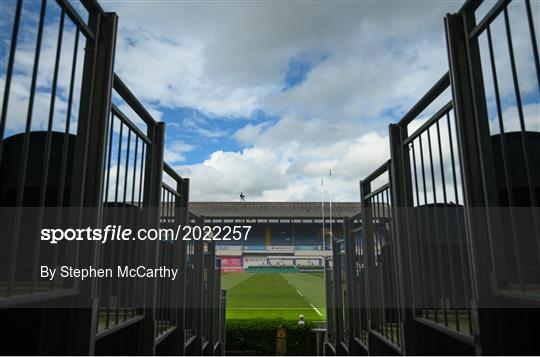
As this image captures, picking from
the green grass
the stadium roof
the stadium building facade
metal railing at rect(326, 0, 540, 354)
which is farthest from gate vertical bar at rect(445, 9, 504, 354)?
the stadium building facade

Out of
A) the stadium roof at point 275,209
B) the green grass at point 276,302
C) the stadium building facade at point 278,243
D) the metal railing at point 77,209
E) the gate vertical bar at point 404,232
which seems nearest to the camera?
the metal railing at point 77,209

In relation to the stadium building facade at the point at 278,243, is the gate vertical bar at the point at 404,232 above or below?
below

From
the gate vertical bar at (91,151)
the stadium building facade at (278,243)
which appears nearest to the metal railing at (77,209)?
the gate vertical bar at (91,151)

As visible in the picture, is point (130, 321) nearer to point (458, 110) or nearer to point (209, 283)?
point (458, 110)

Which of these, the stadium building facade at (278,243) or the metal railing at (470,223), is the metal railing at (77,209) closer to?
the metal railing at (470,223)

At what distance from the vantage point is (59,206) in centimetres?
159

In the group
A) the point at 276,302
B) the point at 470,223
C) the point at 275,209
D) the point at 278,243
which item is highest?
the point at 275,209

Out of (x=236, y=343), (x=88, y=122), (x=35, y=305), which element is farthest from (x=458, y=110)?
(x=236, y=343)

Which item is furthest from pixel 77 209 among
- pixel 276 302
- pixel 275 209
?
pixel 275 209

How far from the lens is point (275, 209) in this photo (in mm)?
51281

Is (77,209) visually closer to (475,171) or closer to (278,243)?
(475,171)

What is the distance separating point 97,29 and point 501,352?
213 centimetres

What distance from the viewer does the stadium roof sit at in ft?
154

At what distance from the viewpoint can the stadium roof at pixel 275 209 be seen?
47062 millimetres
